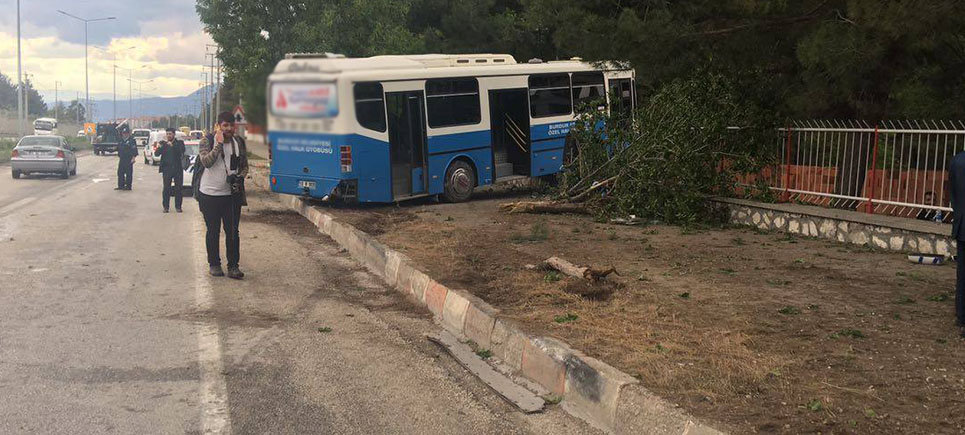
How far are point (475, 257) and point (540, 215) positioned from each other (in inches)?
210

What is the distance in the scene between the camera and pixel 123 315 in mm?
8234

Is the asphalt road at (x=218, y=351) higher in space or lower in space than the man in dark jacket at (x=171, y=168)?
lower

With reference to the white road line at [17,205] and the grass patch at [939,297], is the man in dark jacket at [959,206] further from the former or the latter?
the white road line at [17,205]

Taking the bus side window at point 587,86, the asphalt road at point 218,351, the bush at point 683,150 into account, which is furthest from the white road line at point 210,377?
the bus side window at point 587,86

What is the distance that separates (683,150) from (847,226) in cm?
311

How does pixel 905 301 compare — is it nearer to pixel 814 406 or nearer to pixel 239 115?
pixel 814 406

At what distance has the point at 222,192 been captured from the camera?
999 centimetres

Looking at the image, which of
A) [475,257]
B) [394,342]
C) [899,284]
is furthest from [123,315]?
[899,284]

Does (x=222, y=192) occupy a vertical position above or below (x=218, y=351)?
above

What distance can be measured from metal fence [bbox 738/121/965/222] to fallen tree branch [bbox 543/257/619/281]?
16.4 ft

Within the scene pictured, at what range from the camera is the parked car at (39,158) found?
30.9m

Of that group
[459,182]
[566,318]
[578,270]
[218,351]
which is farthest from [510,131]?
[218,351]

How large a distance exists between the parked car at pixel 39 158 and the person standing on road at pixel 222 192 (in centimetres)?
2359

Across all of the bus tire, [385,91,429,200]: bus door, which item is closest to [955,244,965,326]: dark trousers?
[385,91,429,200]: bus door
